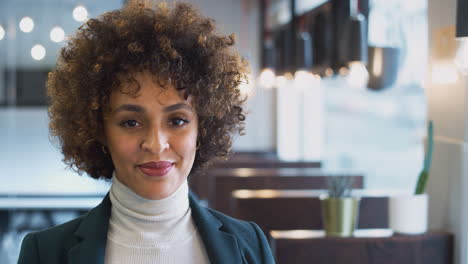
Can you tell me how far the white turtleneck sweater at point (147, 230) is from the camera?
1357 millimetres

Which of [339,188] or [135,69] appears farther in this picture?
[339,188]

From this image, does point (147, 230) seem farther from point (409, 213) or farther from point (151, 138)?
point (409, 213)

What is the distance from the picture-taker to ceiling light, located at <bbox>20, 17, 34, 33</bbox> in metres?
4.62

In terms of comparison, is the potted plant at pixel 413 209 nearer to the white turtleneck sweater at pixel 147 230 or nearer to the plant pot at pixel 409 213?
the plant pot at pixel 409 213

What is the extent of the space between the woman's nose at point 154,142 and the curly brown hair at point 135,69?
10 cm

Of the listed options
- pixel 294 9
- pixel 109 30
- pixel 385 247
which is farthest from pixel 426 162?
pixel 294 9

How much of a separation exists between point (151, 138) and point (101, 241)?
8.5 inches

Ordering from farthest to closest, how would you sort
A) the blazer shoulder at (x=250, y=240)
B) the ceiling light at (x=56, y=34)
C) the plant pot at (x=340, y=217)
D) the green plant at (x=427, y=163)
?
the ceiling light at (x=56, y=34)
the plant pot at (x=340, y=217)
the green plant at (x=427, y=163)
the blazer shoulder at (x=250, y=240)

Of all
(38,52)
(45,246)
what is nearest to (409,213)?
→ (45,246)

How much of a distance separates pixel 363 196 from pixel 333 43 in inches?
36.8

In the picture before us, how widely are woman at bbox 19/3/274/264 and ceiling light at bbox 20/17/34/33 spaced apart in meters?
3.29

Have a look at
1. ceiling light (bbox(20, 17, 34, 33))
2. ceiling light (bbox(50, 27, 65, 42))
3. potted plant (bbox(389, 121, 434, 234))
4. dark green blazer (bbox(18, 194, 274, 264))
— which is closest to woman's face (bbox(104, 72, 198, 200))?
dark green blazer (bbox(18, 194, 274, 264))

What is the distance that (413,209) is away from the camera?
283 cm

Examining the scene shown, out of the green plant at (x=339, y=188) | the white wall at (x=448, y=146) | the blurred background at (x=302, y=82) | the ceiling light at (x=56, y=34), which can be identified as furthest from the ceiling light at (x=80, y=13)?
the white wall at (x=448, y=146)
